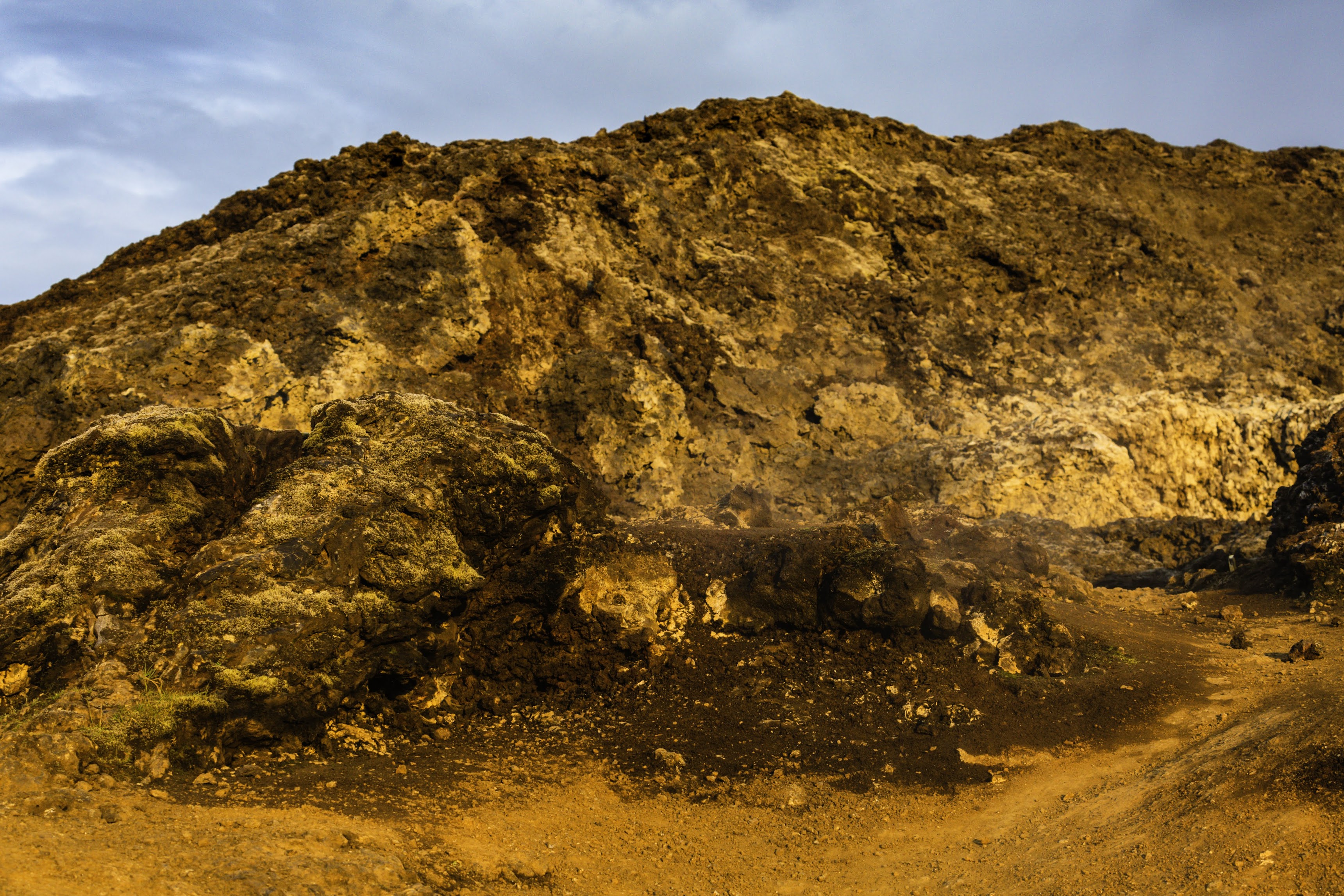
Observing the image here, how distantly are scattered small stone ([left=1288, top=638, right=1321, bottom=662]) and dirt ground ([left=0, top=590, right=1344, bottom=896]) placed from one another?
0.09 m

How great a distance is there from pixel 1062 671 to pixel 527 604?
200 inches

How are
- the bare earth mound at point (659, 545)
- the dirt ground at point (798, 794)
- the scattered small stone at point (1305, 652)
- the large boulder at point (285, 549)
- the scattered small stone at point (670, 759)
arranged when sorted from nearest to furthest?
the dirt ground at point (798, 794)
the bare earth mound at point (659, 545)
the large boulder at point (285, 549)
the scattered small stone at point (670, 759)
the scattered small stone at point (1305, 652)

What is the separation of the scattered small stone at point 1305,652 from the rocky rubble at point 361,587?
6.64 ft

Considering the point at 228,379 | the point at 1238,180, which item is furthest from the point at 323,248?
the point at 1238,180

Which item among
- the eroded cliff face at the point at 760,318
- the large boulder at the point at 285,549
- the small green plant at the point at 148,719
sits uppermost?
the eroded cliff face at the point at 760,318

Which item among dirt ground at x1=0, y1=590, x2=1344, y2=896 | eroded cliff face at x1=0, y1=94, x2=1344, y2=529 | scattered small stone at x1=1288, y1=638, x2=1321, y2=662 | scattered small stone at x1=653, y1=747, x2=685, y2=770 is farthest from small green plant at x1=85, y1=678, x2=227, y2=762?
scattered small stone at x1=1288, y1=638, x2=1321, y2=662

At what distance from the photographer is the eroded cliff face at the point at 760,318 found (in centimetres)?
1355

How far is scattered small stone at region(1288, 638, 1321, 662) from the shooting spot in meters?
8.24

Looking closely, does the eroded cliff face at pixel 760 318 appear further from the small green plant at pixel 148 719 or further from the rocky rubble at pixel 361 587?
the small green plant at pixel 148 719

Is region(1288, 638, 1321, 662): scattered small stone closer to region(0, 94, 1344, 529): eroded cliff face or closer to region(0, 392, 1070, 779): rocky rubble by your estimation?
region(0, 392, 1070, 779): rocky rubble

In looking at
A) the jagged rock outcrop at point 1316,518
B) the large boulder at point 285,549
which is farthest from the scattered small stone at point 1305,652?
the large boulder at point 285,549

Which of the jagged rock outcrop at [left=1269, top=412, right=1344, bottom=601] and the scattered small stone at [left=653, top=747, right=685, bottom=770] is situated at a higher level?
the jagged rock outcrop at [left=1269, top=412, right=1344, bottom=601]

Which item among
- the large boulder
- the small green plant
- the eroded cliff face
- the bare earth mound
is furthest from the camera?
the eroded cliff face

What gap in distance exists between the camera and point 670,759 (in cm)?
691
